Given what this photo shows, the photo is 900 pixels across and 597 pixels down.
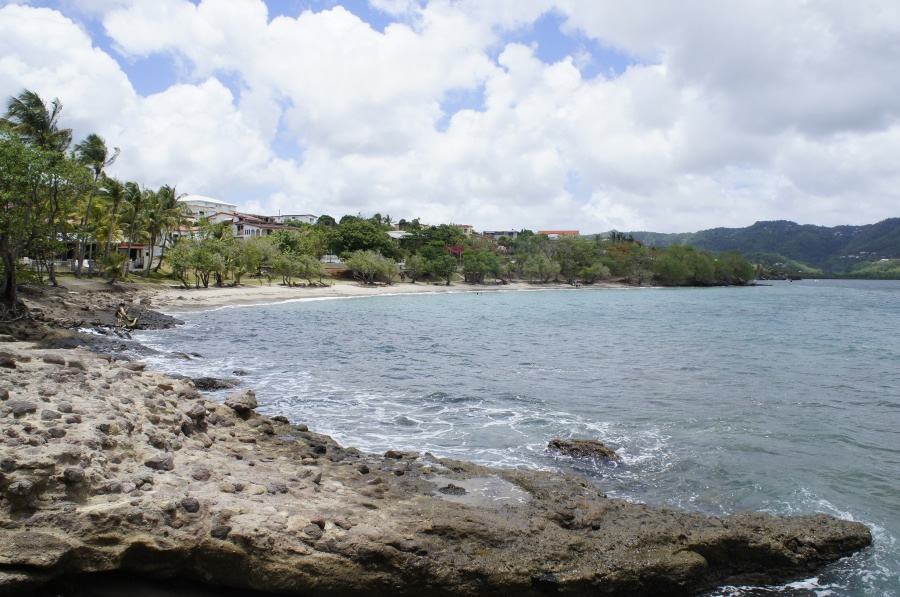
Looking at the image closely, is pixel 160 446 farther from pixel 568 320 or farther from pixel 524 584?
pixel 568 320

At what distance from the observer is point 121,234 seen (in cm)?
6003

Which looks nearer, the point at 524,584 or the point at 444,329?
the point at 524,584

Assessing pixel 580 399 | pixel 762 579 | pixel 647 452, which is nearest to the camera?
pixel 762 579

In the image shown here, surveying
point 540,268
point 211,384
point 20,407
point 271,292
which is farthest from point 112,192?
point 540,268

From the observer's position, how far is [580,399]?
58.3 feet

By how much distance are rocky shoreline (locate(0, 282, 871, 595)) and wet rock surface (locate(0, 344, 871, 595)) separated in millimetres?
19

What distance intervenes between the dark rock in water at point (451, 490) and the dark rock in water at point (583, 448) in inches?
145

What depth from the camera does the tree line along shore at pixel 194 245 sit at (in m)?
25.3

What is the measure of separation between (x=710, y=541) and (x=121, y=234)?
66.0m

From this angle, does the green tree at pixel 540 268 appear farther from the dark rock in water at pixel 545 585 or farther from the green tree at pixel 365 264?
the dark rock in water at pixel 545 585

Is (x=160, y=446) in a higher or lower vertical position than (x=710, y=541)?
higher

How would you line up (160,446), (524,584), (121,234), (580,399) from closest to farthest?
(524,584)
(160,446)
(580,399)
(121,234)

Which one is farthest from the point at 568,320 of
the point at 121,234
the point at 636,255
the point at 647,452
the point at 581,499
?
the point at 636,255

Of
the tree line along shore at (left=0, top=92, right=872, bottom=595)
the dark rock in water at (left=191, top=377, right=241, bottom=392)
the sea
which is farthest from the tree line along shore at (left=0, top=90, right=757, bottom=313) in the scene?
the tree line along shore at (left=0, top=92, right=872, bottom=595)
